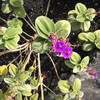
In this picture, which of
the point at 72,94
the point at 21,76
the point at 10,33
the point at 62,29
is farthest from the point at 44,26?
the point at 72,94

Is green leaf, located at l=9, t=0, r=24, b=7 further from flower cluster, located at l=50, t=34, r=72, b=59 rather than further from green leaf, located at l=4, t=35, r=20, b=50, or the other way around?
flower cluster, located at l=50, t=34, r=72, b=59

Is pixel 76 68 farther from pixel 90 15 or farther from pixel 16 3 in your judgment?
pixel 16 3

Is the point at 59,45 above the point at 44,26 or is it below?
below

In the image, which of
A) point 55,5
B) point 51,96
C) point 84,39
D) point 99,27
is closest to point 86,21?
point 84,39

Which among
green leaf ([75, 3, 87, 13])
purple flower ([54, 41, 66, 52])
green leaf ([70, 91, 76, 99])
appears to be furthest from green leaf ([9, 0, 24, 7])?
green leaf ([70, 91, 76, 99])

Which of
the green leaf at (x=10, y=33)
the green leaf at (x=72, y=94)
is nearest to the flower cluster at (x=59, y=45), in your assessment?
the green leaf at (x=10, y=33)

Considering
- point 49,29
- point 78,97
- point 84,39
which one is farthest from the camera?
point 84,39

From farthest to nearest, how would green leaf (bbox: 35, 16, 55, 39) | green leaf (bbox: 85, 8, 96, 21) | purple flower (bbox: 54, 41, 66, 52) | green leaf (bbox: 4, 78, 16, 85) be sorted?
green leaf (bbox: 85, 8, 96, 21), green leaf (bbox: 4, 78, 16, 85), green leaf (bbox: 35, 16, 55, 39), purple flower (bbox: 54, 41, 66, 52)

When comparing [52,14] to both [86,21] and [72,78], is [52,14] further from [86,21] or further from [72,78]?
[72,78]
